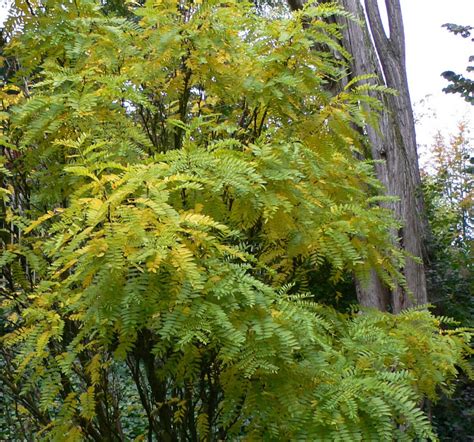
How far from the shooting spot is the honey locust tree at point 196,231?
7.55 ft

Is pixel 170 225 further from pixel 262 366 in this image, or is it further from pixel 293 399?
pixel 293 399

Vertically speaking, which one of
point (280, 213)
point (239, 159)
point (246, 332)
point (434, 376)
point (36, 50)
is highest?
point (36, 50)

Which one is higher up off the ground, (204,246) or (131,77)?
(131,77)

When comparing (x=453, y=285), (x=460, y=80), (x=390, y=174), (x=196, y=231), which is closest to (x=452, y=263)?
(x=453, y=285)

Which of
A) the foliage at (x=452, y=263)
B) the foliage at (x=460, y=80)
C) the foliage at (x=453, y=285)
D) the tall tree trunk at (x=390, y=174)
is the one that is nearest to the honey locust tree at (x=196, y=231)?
the tall tree trunk at (x=390, y=174)

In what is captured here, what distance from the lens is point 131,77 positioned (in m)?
3.23

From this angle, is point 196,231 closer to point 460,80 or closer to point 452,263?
point 452,263

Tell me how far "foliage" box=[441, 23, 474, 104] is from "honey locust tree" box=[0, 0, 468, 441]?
6.25 metres

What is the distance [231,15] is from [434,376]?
2172mm

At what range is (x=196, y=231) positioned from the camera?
7.47ft

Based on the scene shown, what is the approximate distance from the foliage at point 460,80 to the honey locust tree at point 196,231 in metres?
6.25

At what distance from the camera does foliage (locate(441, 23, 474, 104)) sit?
9.05 metres

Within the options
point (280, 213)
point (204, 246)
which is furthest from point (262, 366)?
point (280, 213)

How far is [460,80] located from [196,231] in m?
8.05
